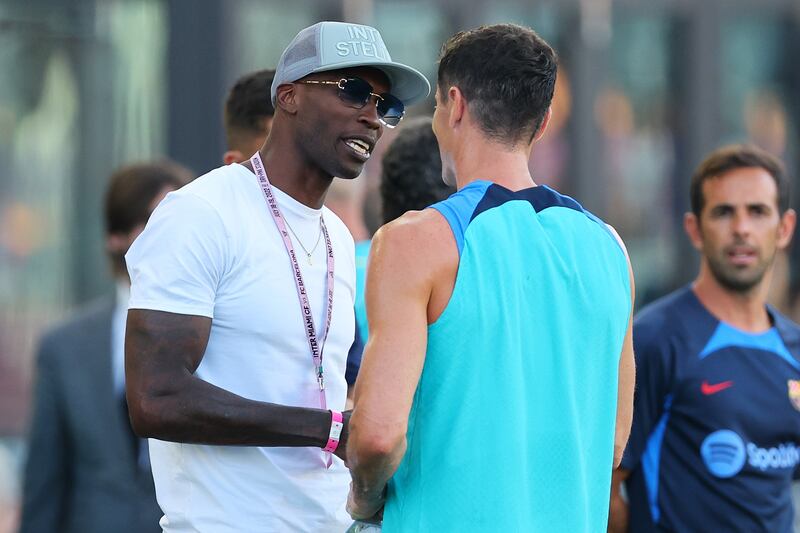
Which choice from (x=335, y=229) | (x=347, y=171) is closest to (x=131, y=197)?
(x=335, y=229)

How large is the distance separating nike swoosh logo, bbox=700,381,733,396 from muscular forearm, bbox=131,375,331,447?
1.73 metres

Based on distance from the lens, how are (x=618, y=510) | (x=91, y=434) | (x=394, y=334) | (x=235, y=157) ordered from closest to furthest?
1. (x=394, y=334)
2. (x=235, y=157)
3. (x=618, y=510)
4. (x=91, y=434)

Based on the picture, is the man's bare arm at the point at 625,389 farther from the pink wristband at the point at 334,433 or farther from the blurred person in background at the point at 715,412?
the blurred person in background at the point at 715,412

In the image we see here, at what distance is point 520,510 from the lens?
9.41 ft

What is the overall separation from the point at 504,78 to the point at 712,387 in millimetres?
1824

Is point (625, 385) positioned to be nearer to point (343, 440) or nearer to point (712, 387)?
point (343, 440)

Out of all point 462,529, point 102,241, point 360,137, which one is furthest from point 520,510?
point 102,241

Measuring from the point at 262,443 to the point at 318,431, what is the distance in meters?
0.13

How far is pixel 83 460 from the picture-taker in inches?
195

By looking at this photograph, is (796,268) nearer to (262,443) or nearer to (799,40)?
(799,40)

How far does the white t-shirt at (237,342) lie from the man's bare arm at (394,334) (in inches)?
18.2

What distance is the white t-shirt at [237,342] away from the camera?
3164 millimetres

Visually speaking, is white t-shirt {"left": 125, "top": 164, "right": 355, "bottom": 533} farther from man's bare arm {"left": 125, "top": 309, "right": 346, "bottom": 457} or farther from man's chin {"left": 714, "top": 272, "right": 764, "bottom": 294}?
man's chin {"left": 714, "top": 272, "right": 764, "bottom": 294}

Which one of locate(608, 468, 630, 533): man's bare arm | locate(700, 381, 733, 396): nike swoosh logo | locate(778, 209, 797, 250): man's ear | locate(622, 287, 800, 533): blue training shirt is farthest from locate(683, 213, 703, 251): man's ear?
locate(608, 468, 630, 533): man's bare arm
